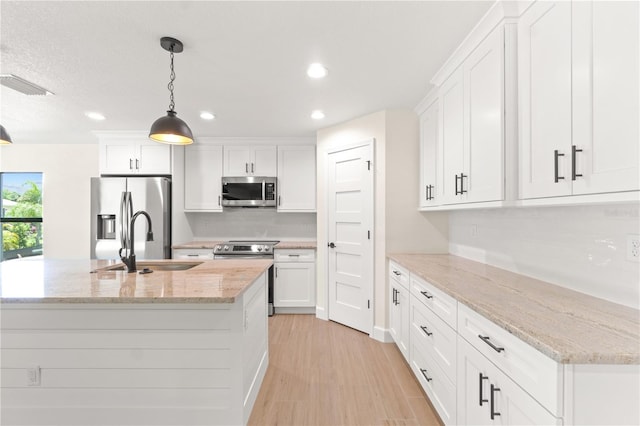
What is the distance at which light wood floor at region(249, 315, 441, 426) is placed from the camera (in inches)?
74.9

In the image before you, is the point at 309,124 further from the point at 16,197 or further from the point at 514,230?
the point at 16,197

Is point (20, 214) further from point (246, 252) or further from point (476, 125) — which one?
point (476, 125)

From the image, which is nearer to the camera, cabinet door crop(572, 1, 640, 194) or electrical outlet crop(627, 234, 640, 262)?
cabinet door crop(572, 1, 640, 194)

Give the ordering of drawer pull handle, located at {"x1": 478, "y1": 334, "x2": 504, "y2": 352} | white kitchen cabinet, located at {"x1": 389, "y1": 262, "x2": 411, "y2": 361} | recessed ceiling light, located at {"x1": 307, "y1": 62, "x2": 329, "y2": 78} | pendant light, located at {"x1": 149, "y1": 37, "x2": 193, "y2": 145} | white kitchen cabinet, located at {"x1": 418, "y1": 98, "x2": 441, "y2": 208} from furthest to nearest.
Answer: white kitchen cabinet, located at {"x1": 418, "y1": 98, "x2": 441, "y2": 208}, white kitchen cabinet, located at {"x1": 389, "y1": 262, "x2": 411, "y2": 361}, recessed ceiling light, located at {"x1": 307, "y1": 62, "x2": 329, "y2": 78}, pendant light, located at {"x1": 149, "y1": 37, "x2": 193, "y2": 145}, drawer pull handle, located at {"x1": 478, "y1": 334, "x2": 504, "y2": 352}

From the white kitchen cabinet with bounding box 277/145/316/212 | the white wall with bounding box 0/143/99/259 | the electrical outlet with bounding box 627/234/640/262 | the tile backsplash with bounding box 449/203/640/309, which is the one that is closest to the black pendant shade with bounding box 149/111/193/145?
the white kitchen cabinet with bounding box 277/145/316/212

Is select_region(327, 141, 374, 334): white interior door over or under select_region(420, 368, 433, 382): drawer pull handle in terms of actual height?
over

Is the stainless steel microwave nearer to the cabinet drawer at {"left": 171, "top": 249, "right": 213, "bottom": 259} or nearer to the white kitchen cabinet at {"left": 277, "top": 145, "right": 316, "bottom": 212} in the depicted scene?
the white kitchen cabinet at {"left": 277, "top": 145, "right": 316, "bottom": 212}

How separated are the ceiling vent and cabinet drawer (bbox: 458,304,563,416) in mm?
3649

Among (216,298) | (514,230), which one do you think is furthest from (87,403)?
(514,230)

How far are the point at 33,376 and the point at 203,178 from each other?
119 inches

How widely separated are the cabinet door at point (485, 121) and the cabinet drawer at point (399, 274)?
0.85 m

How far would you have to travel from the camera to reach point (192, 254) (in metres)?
3.95

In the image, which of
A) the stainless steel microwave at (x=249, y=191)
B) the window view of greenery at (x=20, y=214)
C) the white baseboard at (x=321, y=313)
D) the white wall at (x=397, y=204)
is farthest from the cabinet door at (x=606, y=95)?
the window view of greenery at (x=20, y=214)

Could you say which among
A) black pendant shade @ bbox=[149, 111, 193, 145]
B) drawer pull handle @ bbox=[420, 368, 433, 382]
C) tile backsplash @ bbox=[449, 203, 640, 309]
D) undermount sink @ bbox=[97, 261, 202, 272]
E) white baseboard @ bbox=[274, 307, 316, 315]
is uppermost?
black pendant shade @ bbox=[149, 111, 193, 145]
